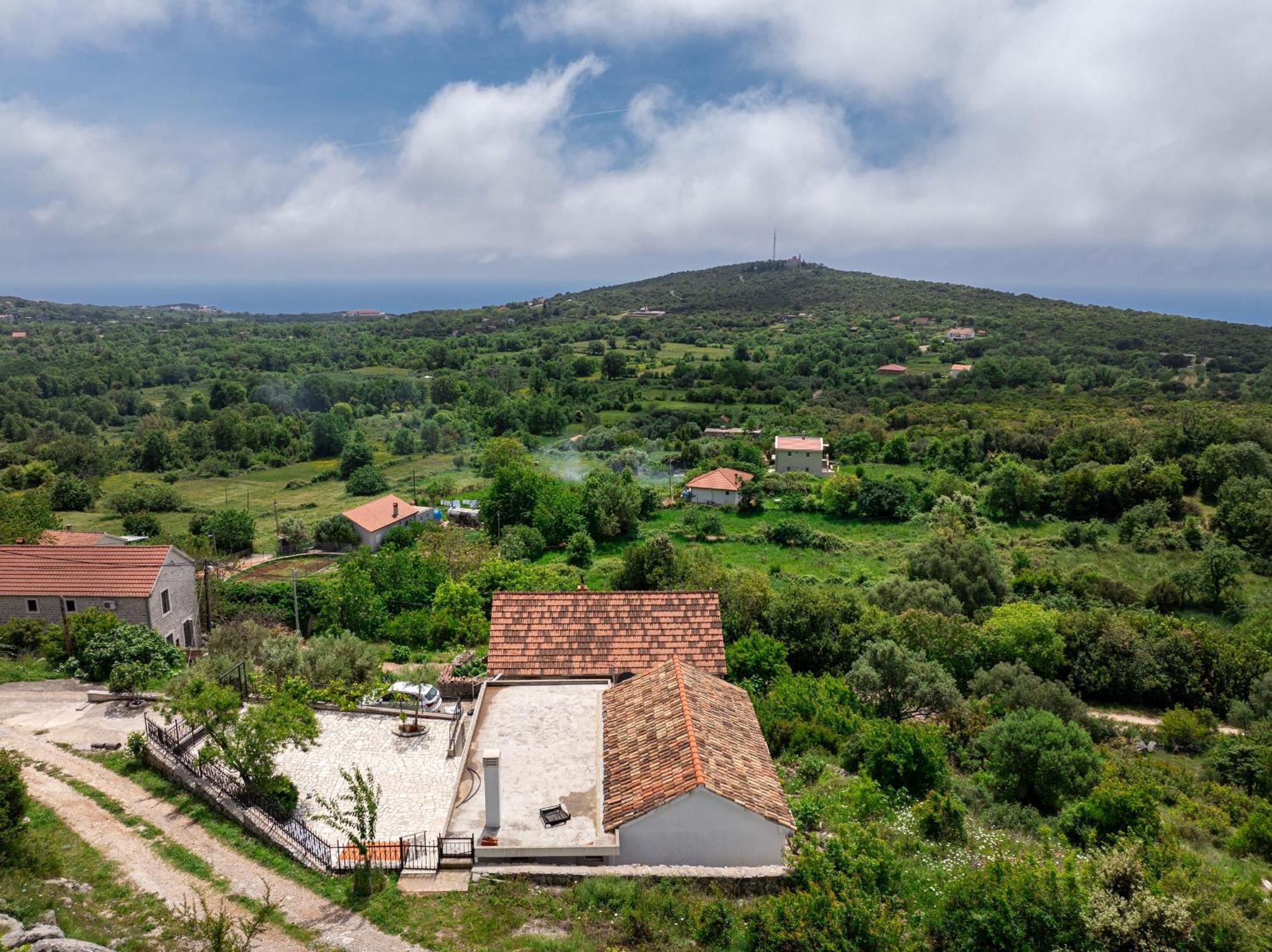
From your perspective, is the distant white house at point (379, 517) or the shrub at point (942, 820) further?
the distant white house at point (379, 517)

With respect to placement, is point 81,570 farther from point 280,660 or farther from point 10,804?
point 10,804

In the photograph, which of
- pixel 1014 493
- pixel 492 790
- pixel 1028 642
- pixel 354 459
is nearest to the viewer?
pixel 492 790

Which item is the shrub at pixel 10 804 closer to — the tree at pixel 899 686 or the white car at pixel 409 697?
the white car at pixel 409 697

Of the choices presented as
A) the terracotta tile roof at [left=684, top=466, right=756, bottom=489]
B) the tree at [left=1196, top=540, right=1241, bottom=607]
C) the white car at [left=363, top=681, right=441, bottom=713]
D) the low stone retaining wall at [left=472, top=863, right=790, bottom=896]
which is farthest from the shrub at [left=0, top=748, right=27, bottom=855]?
the terracotta tile roof at [left=684, top=466, right=756, bottom=489]

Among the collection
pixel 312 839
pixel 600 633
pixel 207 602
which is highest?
pixel 600 633

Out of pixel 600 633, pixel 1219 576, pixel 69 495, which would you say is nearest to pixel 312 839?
pixel 600 633

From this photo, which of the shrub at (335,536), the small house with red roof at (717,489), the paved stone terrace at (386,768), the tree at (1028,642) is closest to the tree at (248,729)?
the paved stone terrace at (386,768)

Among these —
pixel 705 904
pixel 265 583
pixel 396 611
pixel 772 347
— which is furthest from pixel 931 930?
pixel 772 347
